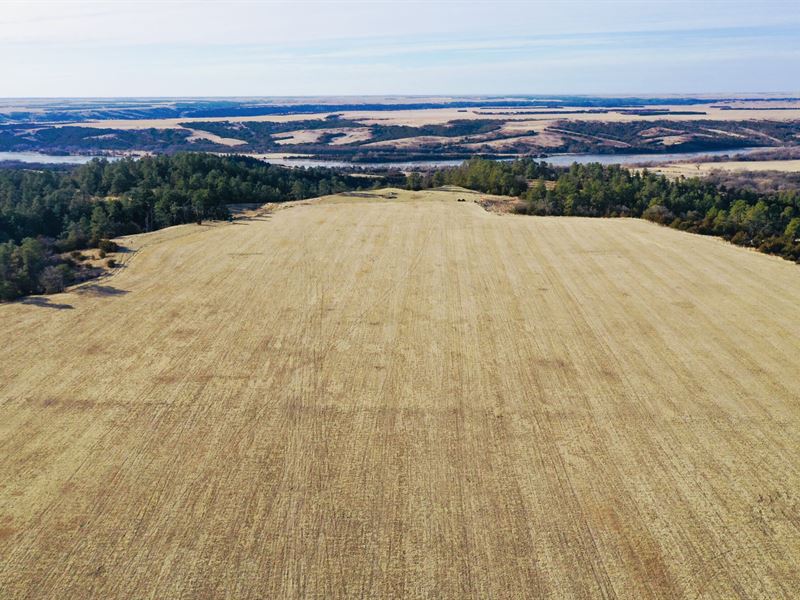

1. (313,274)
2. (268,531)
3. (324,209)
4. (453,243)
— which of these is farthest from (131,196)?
(268,531)

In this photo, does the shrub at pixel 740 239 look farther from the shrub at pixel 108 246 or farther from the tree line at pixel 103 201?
the shrub at pixel 108 246

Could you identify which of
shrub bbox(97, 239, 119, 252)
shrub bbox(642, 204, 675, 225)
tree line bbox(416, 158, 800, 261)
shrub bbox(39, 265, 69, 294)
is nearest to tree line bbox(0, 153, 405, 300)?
shrub bbox(39, 265, 69, 294)

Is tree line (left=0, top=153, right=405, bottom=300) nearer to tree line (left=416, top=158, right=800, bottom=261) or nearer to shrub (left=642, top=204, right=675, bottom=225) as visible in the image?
tree line (left=416, top=158, right=800, bottom=261)

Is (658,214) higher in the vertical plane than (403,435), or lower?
lower

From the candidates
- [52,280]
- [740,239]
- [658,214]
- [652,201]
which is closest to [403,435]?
[52,280]

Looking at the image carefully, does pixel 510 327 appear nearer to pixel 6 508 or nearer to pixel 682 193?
pixel 6 508

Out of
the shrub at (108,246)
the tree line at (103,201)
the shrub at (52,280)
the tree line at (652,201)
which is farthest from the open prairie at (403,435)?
the tree line at (652,201)

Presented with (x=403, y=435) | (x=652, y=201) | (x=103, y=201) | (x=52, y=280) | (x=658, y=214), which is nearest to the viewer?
(x=403, y=435)

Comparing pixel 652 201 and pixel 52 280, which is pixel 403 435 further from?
pixel 652 201

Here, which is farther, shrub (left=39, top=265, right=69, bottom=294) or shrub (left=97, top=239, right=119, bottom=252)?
shrub (left=97, top=239, right=119, bottom=252)
